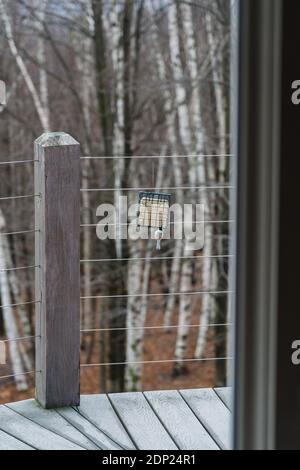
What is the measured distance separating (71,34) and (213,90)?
2.49 ft

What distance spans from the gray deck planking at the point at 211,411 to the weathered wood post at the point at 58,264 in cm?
27

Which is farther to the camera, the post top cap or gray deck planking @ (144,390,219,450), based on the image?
the post top cap

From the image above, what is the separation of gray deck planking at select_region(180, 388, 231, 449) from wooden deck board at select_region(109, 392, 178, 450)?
94 mm

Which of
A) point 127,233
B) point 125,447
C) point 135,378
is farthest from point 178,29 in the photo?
point 125,447

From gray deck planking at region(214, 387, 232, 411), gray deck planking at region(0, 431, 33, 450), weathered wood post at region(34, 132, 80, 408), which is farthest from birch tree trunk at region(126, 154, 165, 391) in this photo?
gray deck planking at region(0, 431, 33, 450)

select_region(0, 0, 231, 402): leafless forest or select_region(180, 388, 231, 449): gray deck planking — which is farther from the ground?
select_region(0, 0, 231, 402): leafless forest

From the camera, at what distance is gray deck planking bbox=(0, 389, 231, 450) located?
1610mm

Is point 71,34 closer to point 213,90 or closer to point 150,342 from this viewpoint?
point 213,90

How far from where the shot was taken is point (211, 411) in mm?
1812

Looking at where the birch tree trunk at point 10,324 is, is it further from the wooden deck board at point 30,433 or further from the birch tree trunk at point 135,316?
the wooden deck board at point 30,433

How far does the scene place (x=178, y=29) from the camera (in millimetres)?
3934

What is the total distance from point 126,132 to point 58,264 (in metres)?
2.30

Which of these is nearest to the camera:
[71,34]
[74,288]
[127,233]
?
[74,288]

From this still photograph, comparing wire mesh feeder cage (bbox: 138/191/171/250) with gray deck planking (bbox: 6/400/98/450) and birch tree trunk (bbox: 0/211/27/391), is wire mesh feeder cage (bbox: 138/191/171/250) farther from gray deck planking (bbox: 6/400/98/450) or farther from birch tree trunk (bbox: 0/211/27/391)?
birch tree trunk (bbox: 0/211/27/391)
